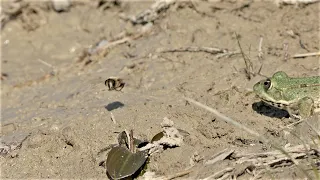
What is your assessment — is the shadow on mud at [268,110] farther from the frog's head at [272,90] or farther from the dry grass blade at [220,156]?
the dry grass blade at [220,156]

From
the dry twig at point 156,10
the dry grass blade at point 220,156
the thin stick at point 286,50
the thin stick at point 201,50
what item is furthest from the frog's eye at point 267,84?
the dry twig at point 156,10

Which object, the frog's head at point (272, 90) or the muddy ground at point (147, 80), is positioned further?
the frog's head at point (272, 90)

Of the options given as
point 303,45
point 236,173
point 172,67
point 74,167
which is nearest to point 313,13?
point 303,45

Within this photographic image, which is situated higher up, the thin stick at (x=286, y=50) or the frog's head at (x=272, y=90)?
the frog's head at (x=272, y=90)

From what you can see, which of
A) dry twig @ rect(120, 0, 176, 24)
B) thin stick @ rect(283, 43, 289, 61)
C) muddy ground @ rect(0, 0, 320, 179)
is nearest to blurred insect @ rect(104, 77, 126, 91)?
muddy ground @ rect(0, 0, 320, 179)

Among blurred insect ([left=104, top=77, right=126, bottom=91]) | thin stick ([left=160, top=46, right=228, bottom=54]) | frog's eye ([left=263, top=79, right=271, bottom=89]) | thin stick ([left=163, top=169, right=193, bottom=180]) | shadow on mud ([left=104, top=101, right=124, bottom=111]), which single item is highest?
frog's eye ([left=263, top=79, right=271, bottom=89])

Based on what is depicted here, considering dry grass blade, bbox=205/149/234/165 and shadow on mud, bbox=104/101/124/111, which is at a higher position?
dry grass blade, bbox=205/149/234/165

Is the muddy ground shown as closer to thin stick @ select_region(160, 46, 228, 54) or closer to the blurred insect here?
thin stick @ select_region(160, 46, 228, 54)
